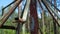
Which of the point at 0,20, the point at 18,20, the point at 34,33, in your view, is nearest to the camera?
the point at 18,20

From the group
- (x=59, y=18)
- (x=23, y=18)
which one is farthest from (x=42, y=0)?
(x=23, y=18)

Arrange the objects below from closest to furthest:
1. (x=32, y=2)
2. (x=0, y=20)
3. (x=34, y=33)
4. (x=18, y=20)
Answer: (x=18, y=20) < (x=0, y=20) < (x=34, y=33) < (x=32, y=2)

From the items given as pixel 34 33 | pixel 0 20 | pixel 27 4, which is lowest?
pixel 34 33

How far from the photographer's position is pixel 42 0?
1.76 metres

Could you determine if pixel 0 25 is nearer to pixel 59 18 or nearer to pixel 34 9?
pixel 34 9

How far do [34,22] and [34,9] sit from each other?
0.13 metres

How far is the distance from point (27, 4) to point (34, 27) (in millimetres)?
236

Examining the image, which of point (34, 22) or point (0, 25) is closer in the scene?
point (0, 25)

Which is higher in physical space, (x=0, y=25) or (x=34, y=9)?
(x=34, y=9)

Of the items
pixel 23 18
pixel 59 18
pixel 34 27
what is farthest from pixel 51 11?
pixel 23 18

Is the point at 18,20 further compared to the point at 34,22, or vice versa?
the point at 34,22

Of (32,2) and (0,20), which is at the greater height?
(32,2)

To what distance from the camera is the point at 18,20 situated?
1439 mm

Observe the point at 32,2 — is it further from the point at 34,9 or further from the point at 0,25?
the point at 0,25
